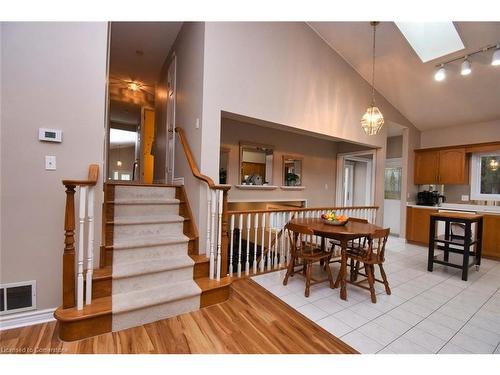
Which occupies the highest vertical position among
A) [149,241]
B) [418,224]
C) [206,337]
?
[149,241]

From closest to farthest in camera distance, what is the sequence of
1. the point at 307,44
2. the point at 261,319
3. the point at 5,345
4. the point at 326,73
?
the point at 5,345 → the point at 261,319 → the point at 307,44 → the point at 326,73

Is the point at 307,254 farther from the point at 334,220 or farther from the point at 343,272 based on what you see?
the point at 334,220

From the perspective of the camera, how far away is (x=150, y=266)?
2.26 metres

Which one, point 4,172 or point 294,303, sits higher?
point 4,172

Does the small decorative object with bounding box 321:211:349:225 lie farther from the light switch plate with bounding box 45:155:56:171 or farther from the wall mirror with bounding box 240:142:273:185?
the light switch plate with bounding box 45:155:56:171

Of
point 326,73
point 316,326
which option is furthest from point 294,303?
point 326,73

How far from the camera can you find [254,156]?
15.8 ft

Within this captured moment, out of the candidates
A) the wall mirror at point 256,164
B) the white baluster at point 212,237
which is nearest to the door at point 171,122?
the wall mirror at point 256,164

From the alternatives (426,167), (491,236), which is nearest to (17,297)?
(491,236)

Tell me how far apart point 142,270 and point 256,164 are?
3147 millimetres

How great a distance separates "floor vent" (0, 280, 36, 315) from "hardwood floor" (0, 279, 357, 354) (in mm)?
159

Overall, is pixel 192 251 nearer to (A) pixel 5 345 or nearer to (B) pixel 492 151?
(A) pixel 5 345

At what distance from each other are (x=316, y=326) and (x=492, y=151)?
5451mm

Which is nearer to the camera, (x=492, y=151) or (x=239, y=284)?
(x=239, y=284)
